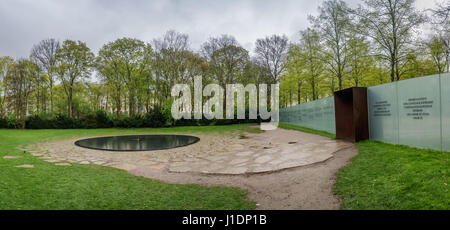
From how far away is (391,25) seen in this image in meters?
14.9

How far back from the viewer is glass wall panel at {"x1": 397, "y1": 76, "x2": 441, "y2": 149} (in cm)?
557

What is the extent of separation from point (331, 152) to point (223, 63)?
74.0ft

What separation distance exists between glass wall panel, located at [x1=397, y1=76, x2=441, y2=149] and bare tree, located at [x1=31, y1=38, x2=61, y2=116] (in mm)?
36936

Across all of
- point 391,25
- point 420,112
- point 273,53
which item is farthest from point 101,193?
point 273,53

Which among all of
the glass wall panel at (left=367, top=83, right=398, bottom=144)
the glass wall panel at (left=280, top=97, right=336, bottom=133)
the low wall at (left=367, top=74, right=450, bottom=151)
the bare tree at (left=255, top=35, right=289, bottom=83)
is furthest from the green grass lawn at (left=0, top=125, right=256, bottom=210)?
the bare tree at (left=255, top=35, right=289, bottom=83)

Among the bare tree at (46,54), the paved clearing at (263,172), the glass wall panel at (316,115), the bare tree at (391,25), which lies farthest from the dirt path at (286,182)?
the bare tree at (46,54)

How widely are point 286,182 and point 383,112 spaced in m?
5.59

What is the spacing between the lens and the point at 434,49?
14.7 metres

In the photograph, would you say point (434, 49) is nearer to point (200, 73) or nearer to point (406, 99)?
point (406, 99)

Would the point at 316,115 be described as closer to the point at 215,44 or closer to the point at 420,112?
the point at 420,112

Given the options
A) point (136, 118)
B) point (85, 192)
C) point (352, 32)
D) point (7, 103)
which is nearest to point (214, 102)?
point (136, 118)

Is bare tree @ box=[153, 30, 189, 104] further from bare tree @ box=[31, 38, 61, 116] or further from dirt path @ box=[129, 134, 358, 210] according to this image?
dirt path @ box=[129, 134, 358, 210]

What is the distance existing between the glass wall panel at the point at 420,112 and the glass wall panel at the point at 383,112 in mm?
251

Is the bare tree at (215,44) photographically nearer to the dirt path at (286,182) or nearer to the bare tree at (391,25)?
the bare tree at (391,25)
